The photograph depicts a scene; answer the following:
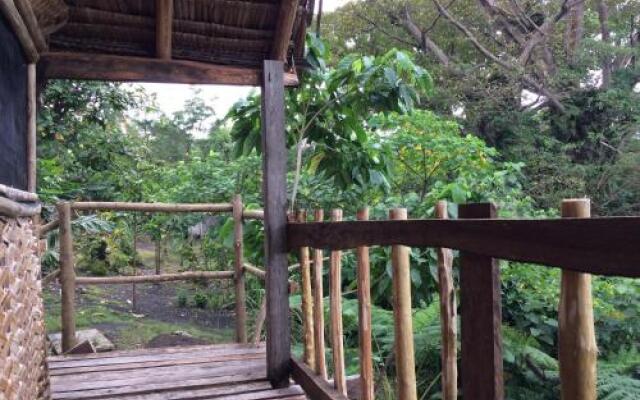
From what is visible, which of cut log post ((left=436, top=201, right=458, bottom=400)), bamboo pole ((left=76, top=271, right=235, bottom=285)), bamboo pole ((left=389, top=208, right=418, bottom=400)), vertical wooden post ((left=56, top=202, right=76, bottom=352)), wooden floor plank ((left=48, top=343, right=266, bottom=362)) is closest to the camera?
cut log post ((left=436, top=201, right=458, bottom=400))

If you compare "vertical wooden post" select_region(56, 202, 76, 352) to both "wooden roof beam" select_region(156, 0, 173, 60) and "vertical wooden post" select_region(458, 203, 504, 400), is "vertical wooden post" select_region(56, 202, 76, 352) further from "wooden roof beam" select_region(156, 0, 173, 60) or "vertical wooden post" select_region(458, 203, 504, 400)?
"vertical wooden post" select_region(458, 203, 504, 400)

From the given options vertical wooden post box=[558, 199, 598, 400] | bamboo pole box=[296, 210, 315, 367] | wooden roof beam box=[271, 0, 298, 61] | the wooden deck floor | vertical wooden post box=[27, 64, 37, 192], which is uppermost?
wooden roof beam box=[271, 0, 298, 61]

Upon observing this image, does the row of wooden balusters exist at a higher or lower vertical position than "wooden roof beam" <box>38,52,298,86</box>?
lower

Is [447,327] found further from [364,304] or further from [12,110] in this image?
[12,110]

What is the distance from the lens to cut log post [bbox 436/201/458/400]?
133cm

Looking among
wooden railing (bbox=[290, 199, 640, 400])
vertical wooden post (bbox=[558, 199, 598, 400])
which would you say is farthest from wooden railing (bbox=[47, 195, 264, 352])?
vertical wooden post (bbox=[558, 199, 598, 400])

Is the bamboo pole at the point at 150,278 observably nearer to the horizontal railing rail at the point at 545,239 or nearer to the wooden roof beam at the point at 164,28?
the wooden roof beam at the point at 164,28

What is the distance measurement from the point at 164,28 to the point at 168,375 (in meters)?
1.69

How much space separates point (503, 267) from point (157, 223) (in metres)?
4.49

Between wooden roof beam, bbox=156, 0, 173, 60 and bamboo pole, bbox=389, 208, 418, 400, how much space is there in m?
1.56

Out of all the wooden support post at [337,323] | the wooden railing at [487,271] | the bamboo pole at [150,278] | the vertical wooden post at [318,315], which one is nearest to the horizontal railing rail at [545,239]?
the wooden railing at [487,271]

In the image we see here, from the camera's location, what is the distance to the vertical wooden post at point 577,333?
0.91 m

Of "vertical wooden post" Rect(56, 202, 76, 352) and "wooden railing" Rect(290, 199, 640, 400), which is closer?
"wooden railing" Rect(290, 199, 640, 400)

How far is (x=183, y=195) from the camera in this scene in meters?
6.49
